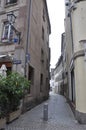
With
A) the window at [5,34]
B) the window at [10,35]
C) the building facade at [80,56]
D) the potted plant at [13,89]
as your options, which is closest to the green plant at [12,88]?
the potted plant at [13,89]

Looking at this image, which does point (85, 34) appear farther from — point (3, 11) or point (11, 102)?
point (3, 11)

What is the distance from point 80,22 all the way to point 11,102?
5284 millimetres

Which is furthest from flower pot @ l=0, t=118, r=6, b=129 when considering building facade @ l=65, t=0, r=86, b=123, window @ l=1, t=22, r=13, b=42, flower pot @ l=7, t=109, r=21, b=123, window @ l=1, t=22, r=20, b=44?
window @ l=1, t=22, r=13, b=42

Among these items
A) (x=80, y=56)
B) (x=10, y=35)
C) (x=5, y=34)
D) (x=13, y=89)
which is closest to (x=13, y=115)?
(x=13, y=89)

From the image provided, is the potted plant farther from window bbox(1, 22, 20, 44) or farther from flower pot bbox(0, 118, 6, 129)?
window bbox(1, 22, 20, 44)

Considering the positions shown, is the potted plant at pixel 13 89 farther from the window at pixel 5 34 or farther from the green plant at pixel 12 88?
the window at pixel 5 34

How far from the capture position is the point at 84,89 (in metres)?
6.47

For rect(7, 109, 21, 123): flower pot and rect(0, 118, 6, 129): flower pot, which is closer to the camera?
rect(0, 118, 6, 129): flower pot

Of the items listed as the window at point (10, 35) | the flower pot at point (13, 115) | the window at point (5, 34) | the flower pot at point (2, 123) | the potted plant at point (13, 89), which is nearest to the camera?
the flower pot at point (2, 123)

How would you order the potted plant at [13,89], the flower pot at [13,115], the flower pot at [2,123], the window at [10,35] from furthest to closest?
the window at [10,35], the flower pot at [13,115], the potted plant at [13,89], the flower pot at [2,123]

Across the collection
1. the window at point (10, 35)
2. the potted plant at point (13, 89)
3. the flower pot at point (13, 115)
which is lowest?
the flower pot at point (13, 115)

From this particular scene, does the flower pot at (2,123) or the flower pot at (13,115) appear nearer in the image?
the flower pot at (2,123)

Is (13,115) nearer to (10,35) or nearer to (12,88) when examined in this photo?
(12,88)

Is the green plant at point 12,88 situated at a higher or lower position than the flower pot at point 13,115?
higher
